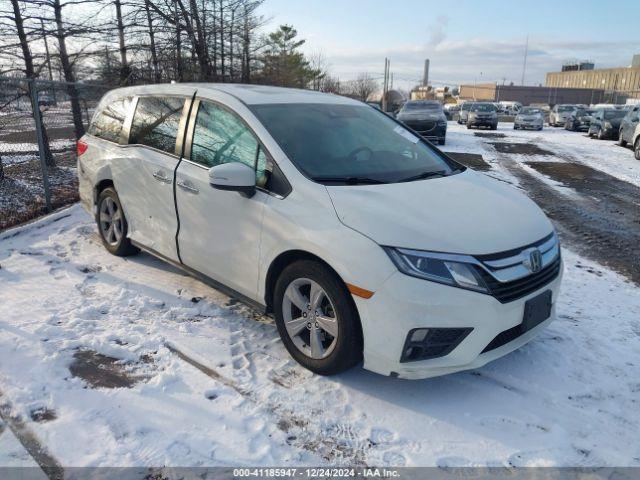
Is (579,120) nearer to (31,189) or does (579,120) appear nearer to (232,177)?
(31,189)

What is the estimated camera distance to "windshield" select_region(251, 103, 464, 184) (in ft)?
11.4

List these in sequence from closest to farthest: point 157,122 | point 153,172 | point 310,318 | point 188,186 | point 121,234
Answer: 1. point 310,318
2. point 188,186
3. point 153,172
4. point 157,122
5. point 121,234

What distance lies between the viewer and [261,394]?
3.08 meters

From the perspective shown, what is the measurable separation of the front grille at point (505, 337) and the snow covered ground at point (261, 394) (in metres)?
0.35

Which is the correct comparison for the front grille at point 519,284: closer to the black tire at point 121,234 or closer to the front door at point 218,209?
the front door at point 218,209

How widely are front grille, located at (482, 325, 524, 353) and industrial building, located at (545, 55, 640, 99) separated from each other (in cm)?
9856

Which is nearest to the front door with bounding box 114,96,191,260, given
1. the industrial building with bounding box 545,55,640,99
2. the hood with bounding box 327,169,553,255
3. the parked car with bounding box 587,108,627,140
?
the hood with bounding box 327,169,553,255

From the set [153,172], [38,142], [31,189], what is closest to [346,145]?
[153,172]

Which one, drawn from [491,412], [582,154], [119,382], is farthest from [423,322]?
[582,154]

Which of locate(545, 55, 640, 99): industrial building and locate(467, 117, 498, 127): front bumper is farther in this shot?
locate(545, 55, 640, 99): industrial building

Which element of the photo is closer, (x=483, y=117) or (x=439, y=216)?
(x=439, y=216)

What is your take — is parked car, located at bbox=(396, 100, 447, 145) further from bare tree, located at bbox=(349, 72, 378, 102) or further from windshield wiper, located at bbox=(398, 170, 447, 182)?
bare tree, located at bbox=(349, 72, 378, 102)

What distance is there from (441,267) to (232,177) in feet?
4.87

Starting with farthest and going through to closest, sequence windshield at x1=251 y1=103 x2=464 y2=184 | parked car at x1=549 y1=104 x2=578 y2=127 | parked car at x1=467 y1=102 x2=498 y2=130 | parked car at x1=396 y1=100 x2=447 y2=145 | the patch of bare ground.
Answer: parked car at x1=549 y1=104 x2=578 y2=127 < parked car at x1=467 y1=102 x2=498 y2=130 < parked car at x1=396 y1=100 x2=447 y2=145 < the patch of bare ground < windshield at x1=251 y1=103 x2=464 y2=184
